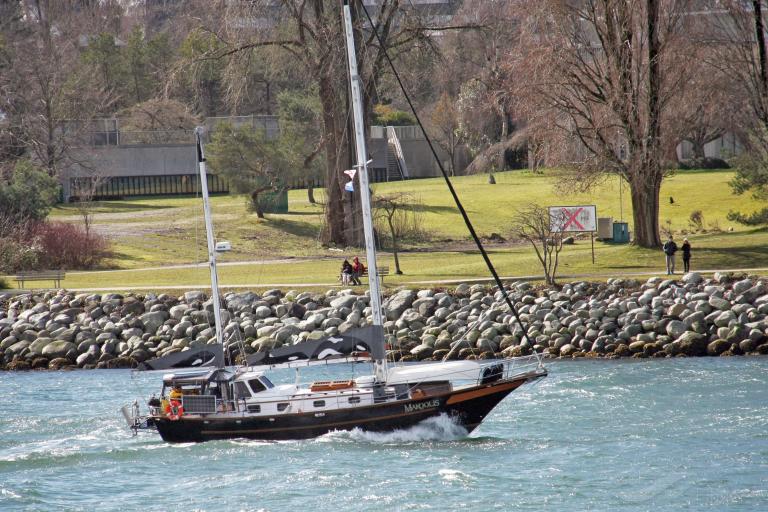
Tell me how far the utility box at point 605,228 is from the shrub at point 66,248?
2564 centimetres

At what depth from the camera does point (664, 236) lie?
6269 cm

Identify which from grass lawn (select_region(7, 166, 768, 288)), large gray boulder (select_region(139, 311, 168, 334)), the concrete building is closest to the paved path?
grass lawn (select_region(7, 166, 768, 288))

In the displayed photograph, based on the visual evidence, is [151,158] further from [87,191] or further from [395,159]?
[395,159]

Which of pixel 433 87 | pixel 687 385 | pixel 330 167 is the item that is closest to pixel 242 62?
pixel 330 167

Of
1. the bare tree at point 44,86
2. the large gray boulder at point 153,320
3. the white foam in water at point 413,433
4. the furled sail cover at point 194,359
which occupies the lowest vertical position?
the white foam in water at point 413,433

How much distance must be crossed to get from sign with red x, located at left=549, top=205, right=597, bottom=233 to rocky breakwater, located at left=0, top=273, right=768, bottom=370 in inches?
214

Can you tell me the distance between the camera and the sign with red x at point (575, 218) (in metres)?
50.2

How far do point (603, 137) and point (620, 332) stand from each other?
556 inches

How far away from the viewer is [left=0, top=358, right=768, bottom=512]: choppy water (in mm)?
23734

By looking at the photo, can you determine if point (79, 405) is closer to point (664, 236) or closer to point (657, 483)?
point (657, 483)

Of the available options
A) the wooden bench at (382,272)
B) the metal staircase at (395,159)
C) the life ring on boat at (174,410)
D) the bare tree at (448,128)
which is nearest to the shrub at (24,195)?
the wooden bench at (382,272)

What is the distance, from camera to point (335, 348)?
2891 centimetres

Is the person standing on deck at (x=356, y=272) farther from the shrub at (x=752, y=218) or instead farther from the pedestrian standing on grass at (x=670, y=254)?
the shrub at (x=752, y=218)

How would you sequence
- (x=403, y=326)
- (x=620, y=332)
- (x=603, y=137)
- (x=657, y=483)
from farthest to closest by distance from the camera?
(x=603, y=137) < (x=403, y=326) < (x=620, y=332) < (x=657, y=483)
